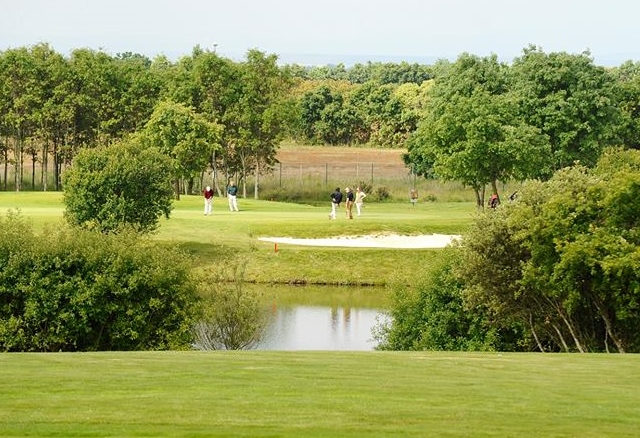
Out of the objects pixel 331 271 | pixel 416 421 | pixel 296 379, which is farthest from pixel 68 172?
pixel 416 421

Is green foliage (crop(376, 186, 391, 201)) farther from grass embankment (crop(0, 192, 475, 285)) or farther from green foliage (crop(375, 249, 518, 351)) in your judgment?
green foliage (crop(375, 249, 518, 351))

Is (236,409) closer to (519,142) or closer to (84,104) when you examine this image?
(519,142)

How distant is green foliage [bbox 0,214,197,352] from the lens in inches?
1486

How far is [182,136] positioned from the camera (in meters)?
80.9

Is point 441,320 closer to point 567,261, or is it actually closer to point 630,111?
point 567,261

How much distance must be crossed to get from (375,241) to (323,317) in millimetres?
17172

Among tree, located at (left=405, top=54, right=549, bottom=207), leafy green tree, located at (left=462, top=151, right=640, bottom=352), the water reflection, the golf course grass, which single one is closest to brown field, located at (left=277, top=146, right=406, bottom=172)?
tree, located at (left=405, top=54, right=549, bottom=207)

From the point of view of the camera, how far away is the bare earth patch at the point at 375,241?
6438cm

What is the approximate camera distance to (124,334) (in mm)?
38000

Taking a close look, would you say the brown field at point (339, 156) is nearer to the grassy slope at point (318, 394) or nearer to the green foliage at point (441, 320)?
the green foliage at point (441, 320)

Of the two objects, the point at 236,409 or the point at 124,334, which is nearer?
the point at 236,409

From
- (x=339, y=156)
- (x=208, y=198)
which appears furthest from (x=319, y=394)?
(x=339, y=156)

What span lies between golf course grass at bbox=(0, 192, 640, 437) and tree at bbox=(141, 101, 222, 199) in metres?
55.5

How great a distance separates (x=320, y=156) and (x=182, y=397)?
375 feet
